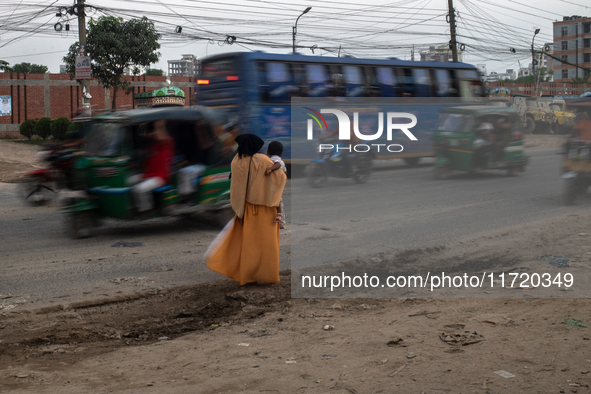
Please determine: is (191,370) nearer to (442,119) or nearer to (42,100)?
(442,119)

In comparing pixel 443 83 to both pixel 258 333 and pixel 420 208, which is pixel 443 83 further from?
pixel 258 333

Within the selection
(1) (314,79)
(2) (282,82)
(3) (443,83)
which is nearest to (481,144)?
(1) (314,79)

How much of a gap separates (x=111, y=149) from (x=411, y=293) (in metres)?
4.59

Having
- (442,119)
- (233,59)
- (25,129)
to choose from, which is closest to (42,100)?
(25,129)

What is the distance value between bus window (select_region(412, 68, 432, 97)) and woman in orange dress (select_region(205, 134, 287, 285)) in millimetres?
9742

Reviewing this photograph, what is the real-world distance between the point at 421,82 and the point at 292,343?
38.1ft

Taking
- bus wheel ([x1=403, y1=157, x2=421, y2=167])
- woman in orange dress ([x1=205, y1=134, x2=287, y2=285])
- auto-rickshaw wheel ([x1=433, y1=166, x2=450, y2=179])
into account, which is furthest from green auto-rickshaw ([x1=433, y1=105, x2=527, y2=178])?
woman in orange dress ([x1=205, y1=134, x2=287, y2=285])

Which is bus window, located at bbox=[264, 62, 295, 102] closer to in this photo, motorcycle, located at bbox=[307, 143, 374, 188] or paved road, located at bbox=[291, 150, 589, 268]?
paved road, located at bbox=[291, 150, 589, 268]

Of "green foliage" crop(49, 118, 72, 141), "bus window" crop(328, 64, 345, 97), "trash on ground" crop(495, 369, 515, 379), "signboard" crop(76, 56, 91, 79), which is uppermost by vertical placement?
"signboard" crop(76, 56, 91, 79)

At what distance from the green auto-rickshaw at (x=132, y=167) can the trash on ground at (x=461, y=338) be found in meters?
4.98

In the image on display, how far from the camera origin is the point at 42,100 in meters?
34.1

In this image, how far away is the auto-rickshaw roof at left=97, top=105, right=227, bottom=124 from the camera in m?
8.11

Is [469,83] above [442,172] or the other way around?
above

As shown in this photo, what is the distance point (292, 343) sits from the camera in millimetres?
4402
